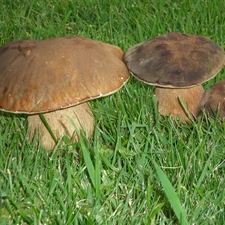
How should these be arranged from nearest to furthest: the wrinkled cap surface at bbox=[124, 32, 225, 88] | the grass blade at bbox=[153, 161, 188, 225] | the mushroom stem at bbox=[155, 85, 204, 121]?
the grass blade at bbox=[153, 161, 188, 225]
the wrinkled cap surface at bbox=[124, 32, 225, 88]
the mushroom stem at bbox=[155, 85, 204, 121]

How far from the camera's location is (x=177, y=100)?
87.4 inches

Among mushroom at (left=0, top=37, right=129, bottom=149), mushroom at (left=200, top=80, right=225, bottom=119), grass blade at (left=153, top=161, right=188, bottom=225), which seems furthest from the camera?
mushroom at (left=200, top=80, right=225, bottom=119)

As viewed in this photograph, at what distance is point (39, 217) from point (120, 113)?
0.76 m

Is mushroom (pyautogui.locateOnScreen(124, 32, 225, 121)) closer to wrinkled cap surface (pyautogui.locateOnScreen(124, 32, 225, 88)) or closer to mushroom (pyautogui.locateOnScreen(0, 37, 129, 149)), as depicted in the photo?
wrinkled cap surface (pyautogui.locateOnScreen(124, 32, 225, 88))

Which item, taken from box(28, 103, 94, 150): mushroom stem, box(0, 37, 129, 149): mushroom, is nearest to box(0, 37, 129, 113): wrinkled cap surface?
box(0, 37, 129, 149): mushroom

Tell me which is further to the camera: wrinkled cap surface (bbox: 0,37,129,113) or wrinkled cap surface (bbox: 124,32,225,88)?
wrinkled cap surface (bbox: 124,32,225,88)

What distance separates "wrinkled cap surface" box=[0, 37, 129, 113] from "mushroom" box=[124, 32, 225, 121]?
131 millimetres

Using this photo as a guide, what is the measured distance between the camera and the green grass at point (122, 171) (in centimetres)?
163

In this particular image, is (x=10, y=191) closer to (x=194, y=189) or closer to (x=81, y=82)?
(x=81, y=82)

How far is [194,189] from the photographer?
174 centimetres

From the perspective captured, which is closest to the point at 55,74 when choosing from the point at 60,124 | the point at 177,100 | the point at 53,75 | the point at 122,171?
the point at 53,75

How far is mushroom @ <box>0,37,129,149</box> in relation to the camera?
5.89 ft

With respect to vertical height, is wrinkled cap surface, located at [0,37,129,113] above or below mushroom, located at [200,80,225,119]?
above

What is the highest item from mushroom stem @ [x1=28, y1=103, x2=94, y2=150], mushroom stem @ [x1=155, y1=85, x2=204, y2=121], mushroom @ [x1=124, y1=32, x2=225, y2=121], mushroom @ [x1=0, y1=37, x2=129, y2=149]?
mushroom @ [x1=0, y1=37, x2=129, y2=149]
